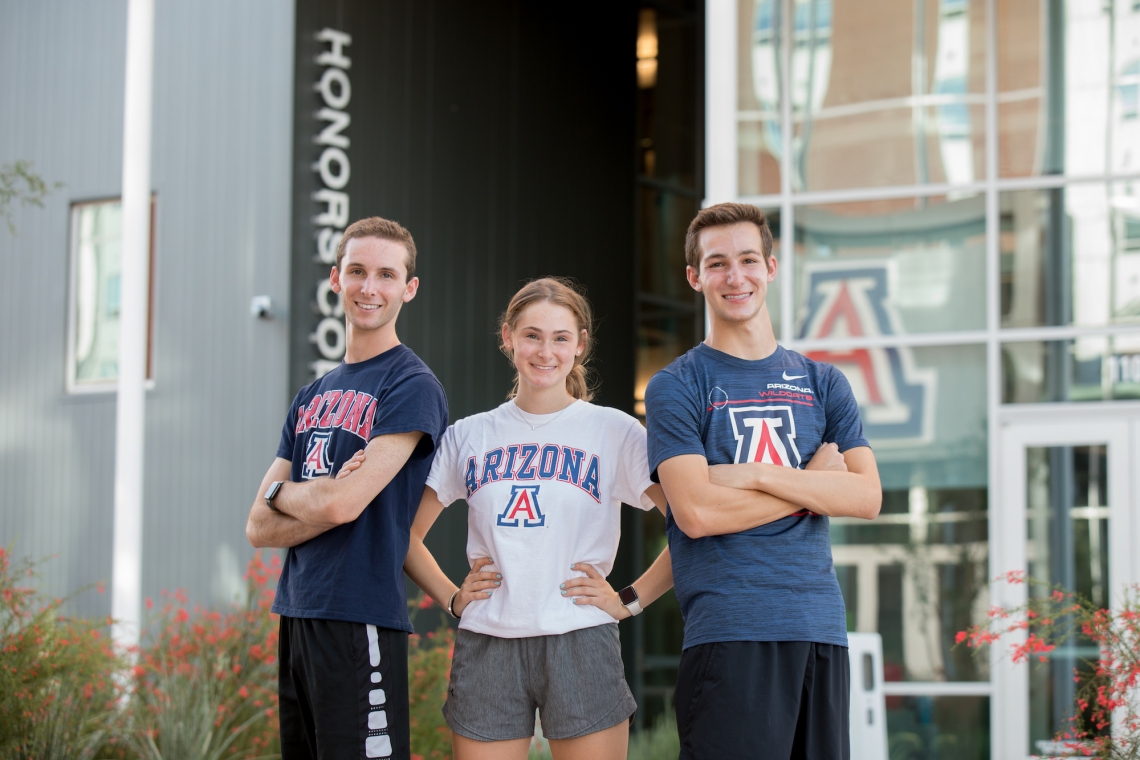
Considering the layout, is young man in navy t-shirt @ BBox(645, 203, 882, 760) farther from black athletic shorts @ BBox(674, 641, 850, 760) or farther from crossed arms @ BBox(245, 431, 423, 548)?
crossed arms @ BBox(245, 431, 423, 548)

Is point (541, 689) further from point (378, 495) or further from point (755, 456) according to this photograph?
point (755, 456)

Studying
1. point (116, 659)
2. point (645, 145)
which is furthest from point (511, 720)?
point (645, 145)

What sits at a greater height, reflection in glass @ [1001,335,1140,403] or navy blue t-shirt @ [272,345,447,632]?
reflection in glass @ [1001,335,1140,403]

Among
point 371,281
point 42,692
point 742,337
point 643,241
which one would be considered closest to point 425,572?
point 371,281

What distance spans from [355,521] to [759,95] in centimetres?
554

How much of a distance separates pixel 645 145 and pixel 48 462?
7437 mm

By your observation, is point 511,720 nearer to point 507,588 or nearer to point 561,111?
point 507,588

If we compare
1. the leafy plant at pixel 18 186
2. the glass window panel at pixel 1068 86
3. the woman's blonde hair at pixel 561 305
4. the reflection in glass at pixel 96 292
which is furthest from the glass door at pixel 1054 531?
the reflection in glass at pixel 96 292

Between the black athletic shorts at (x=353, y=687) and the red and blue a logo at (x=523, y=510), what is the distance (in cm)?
40

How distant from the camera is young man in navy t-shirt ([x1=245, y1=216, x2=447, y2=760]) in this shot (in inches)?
108

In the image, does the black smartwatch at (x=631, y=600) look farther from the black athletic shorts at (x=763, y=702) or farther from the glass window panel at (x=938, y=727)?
the glass window panel at (x=938, y=727)

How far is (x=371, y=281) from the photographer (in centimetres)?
300

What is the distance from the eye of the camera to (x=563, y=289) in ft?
9.97

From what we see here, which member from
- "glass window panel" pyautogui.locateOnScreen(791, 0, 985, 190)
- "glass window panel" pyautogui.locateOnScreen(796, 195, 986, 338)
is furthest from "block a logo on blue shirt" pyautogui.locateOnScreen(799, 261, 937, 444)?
"glass window panel" pyautogui.locateOnScreen(791, 0, 985, 190)
